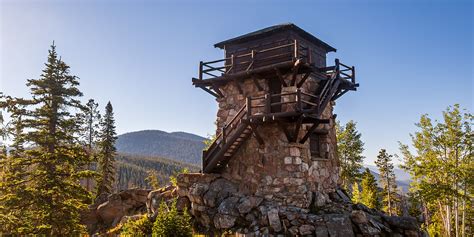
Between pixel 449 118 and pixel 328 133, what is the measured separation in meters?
12.3

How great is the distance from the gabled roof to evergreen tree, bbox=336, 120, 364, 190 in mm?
19862

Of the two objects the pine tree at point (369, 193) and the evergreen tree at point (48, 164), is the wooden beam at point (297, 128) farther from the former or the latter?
the pine tree at point (369, 193)

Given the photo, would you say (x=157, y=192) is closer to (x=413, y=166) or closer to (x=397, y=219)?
(x=397, y=219)

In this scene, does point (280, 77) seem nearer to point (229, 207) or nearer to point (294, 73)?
point (294, 73)

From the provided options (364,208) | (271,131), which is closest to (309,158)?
(271,131)

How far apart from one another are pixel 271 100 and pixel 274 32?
3889mm

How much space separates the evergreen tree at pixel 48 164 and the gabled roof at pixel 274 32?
922 centimetres

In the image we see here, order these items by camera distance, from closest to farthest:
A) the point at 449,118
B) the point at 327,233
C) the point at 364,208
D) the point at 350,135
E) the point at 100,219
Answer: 1. the point at 327,233
2. the point at 364,208
3. the point at 449,118
4. the point at 100,219
5. the point at 350,135

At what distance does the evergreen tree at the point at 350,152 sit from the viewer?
37969mm

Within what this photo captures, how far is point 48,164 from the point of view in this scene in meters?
15.9

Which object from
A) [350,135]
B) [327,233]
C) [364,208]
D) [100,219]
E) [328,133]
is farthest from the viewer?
[350,135]

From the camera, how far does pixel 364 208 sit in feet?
56.2

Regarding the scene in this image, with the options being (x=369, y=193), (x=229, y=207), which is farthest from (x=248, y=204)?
(x=369, y=193)

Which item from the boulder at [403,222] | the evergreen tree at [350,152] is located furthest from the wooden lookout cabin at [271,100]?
the evergreen tree at [350,152]
